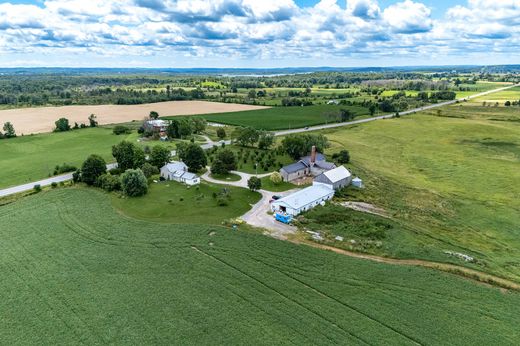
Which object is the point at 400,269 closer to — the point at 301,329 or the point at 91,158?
the point at 301,329

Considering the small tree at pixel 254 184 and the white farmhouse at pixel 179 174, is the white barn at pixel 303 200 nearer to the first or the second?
the small tree at pixel 254 184

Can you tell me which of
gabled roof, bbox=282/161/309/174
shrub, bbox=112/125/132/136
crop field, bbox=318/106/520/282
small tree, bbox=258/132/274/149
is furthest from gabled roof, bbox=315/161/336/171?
shrub, bbox=112/125/132/136

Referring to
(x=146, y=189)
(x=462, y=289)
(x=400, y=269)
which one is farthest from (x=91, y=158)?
(x=462, y=289)

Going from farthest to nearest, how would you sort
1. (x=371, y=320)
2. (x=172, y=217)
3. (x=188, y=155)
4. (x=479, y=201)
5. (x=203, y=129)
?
(x=203, y=129) < (x=188, y=155) < (x=479, y=201) < (x=172, y=217) < (x=371, y=320)

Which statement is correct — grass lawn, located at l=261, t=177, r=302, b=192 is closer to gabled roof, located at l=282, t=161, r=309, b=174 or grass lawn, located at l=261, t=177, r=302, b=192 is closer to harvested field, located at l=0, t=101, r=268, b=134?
gabled roof, located at l=282, t=161, r=309, b=174

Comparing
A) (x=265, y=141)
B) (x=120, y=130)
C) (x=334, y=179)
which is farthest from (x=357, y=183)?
(x=120, y=130)
